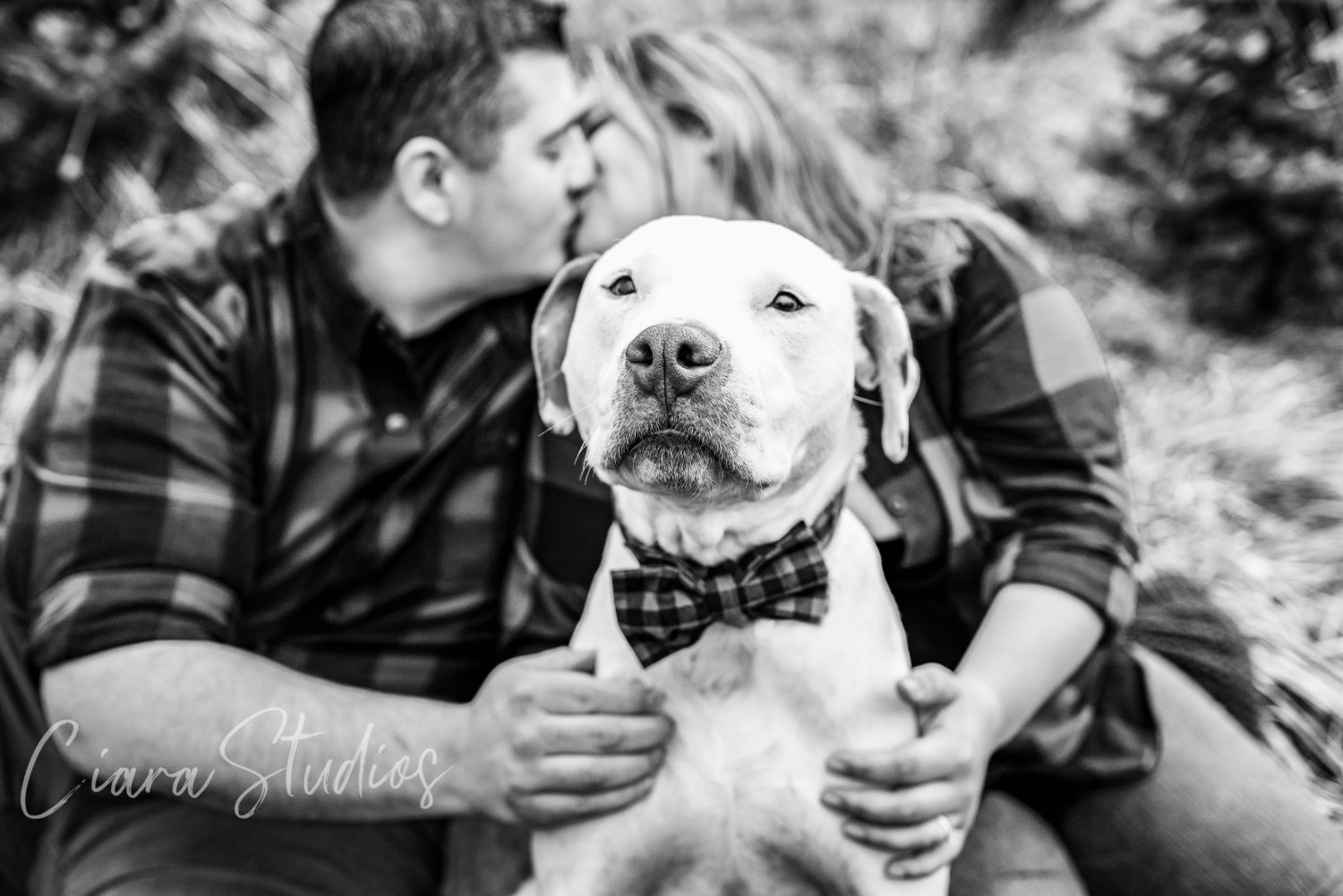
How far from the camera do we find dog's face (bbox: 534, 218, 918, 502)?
56.5 inches

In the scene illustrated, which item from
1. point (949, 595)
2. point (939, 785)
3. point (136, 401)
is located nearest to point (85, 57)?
point (136, 401)

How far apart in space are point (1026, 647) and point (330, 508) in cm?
139

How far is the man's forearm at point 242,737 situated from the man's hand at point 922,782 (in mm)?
698

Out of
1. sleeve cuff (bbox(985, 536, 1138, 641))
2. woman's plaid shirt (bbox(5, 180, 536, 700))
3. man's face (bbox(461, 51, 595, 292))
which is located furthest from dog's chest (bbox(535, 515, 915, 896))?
man's face (bbox(461, 51, 595, 292))

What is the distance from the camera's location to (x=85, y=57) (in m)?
4.03

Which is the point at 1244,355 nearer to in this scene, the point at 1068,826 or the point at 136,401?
the point at 1068,826

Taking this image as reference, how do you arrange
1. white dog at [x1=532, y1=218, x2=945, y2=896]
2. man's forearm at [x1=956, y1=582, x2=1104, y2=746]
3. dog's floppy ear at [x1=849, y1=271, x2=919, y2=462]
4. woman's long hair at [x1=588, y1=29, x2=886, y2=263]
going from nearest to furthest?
1. white dog at [x1=532, y1=218, x2=945, y2=896]
2. dog's floppy ear at [x1=849, y1=271, x2=919, y2=462]
3. man's forearm at [x1=956, y1=582, x2=1104, y2=746]
4. woman's long hair at [x1=588, y1=29, x2=886, y2=263]

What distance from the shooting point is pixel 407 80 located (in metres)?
2.28

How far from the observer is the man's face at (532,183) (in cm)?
217

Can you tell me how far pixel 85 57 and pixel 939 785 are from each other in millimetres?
4115

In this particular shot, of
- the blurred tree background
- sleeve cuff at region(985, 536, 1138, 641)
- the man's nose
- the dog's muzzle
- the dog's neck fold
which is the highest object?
the dog's muzzle

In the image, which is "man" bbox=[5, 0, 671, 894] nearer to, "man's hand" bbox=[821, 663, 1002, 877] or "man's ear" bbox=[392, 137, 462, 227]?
"man's ear" bbox=[392, 137, 462, 227]

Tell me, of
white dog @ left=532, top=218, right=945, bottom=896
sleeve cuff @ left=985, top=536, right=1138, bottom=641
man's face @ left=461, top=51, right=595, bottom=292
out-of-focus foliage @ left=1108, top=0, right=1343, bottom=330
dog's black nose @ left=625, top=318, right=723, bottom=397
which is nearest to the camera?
dog's black nose @ left=625, top=318, right=723, bottom=397

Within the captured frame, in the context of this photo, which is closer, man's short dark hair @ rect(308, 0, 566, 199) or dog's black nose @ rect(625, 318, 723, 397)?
dog's black nose @ rect(625, 318, 723, 397)
